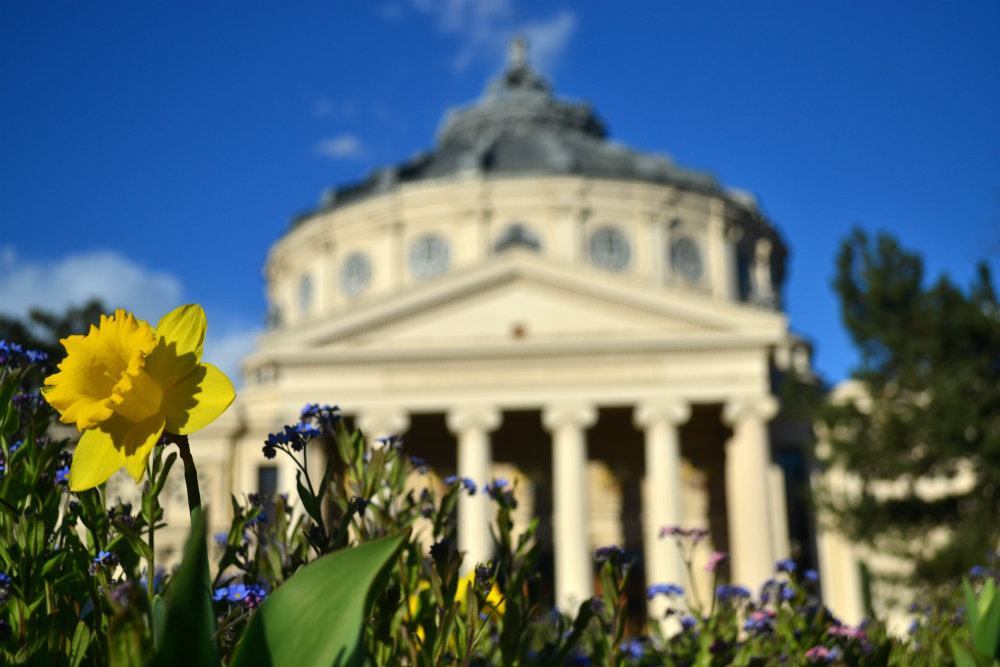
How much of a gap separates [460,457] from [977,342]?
Answer: 14.4 metres

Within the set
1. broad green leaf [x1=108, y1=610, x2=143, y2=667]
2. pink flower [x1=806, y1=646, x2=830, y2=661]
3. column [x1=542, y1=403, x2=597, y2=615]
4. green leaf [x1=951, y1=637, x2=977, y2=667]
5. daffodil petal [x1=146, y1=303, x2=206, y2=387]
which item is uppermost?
column [x1=542, y1=403, x2=597, y2=615]

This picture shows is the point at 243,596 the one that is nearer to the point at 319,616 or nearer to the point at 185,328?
the point at 185,328

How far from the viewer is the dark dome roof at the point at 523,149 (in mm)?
47188

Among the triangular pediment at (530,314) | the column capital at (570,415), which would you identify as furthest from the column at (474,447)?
the triangular pediment at (530,314)

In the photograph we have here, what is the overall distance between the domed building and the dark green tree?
8.07ft

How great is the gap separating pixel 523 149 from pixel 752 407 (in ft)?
75.0

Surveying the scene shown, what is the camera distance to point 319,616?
1884 millimetres

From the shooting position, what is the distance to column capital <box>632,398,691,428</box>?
30.1 meters

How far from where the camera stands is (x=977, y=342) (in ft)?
91.0

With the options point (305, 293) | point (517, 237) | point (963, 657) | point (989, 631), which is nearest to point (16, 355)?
point (963, 657)

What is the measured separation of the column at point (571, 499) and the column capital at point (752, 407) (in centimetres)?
391

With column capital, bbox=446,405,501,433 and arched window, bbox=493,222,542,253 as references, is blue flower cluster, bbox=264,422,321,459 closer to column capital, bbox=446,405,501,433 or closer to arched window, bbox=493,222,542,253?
column capital, bbox=446,405,501,433

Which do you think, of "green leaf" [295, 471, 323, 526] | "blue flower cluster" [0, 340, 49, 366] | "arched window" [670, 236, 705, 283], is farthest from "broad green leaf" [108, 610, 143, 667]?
"arched window" [670, 236, 705, 283]

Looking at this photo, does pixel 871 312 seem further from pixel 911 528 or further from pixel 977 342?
pixel 911 528
